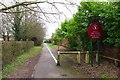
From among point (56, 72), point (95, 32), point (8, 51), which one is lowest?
point (56, 72)

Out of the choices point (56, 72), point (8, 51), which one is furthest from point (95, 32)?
point (8, 51)

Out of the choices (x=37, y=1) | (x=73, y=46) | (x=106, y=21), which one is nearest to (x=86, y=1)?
(x=106, y=21)

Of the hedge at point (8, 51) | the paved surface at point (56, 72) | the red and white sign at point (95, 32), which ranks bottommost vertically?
the paved surface at point (56, 72)

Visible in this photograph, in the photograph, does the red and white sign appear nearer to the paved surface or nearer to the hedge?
the paved surface

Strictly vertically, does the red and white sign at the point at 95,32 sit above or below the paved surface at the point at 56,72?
above

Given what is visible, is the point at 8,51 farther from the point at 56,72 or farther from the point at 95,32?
the point at 95,32

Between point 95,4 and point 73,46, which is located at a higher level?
point 95,4

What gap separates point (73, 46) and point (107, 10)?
56.3ft

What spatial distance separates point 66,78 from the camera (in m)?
10.4

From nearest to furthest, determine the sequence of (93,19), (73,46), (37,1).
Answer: (37,1), (93,19), (73,46)

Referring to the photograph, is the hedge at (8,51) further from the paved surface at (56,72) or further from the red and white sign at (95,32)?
the red and white sign at (95,32)

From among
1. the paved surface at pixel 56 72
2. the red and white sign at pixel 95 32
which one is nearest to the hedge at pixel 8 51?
the paved surface at pixel 56 72

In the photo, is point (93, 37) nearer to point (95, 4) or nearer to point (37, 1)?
point (95, 4)

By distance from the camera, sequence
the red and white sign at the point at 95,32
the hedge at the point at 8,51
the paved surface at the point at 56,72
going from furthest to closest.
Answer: the red and white sign at the point at 95,32
the hedge at the point at 8,51
the paved surface at the point at 56,72
